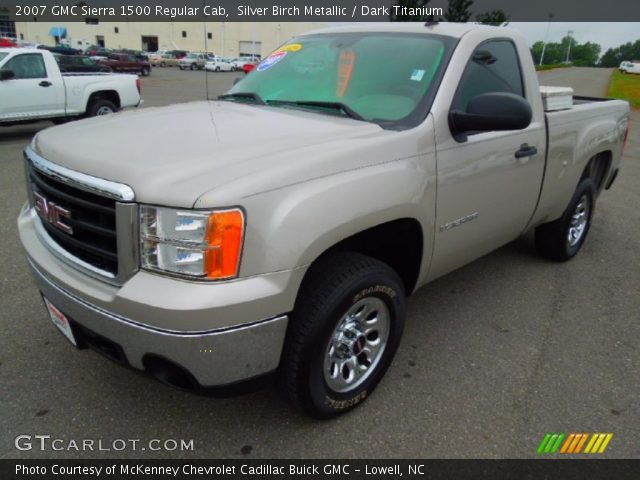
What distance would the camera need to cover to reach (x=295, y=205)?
2.01 meters

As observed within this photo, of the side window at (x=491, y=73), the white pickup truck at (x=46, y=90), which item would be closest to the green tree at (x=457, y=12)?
the white pickup truck at (x=46, y=90)

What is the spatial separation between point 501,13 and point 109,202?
26.4m

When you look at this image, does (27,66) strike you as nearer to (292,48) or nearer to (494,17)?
(292,48)

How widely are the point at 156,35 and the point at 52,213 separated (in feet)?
277

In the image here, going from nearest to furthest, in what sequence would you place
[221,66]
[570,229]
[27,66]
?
[570,229]
[27,66]
[221,66]

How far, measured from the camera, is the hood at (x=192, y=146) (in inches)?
76.6

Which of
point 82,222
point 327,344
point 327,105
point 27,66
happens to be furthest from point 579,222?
point 27,66

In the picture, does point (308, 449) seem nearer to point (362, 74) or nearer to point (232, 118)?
point (232, 118)

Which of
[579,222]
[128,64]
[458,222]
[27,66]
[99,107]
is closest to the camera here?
[458,222]

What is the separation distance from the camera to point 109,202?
2.00 metres

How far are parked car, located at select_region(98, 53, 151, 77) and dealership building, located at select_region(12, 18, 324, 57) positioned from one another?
3334 cm

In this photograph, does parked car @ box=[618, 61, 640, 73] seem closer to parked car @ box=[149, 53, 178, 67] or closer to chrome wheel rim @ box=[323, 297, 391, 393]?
parked car @ box=[149, 53, 178, 67]

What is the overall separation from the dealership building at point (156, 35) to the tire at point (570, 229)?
71.7 m
